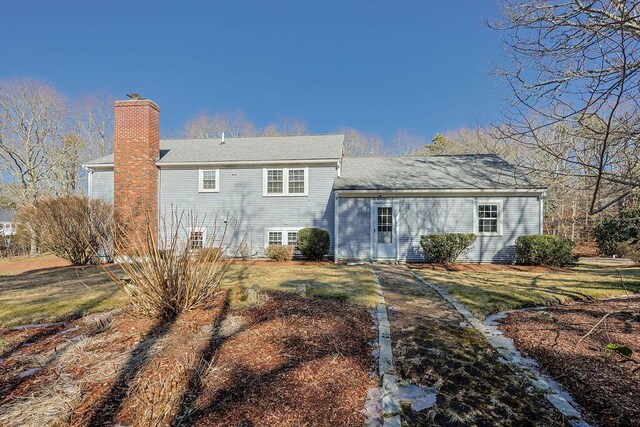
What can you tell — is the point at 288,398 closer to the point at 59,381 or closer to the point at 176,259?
the point at 59,381

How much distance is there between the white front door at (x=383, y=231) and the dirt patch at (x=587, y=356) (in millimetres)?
7447

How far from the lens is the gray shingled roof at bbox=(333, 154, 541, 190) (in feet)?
41.7

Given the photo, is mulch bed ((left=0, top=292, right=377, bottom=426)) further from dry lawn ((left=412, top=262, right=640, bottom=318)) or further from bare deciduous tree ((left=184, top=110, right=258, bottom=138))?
bare deciduous tree ((left=184, top=110, right=258, bottom=138))

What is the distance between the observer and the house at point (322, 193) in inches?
496

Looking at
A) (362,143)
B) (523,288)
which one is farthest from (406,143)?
(523,288)

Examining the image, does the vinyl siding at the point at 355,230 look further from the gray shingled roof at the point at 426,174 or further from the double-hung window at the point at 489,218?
the double-hung window at the point at 489,218

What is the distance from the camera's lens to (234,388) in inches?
113

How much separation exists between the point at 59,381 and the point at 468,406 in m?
3.55

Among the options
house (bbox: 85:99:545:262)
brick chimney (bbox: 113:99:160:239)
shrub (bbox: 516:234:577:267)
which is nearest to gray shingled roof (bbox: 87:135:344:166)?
house (bbox: 85:99:545:262)

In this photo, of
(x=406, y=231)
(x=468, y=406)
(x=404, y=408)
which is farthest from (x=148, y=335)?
(x=406, y=231)

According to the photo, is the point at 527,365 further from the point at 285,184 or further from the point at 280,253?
the point at 285,184

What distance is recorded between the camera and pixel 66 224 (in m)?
10.9

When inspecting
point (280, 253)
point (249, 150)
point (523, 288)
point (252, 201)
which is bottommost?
point (523, 288)

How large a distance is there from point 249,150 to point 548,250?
12397 millimetres
